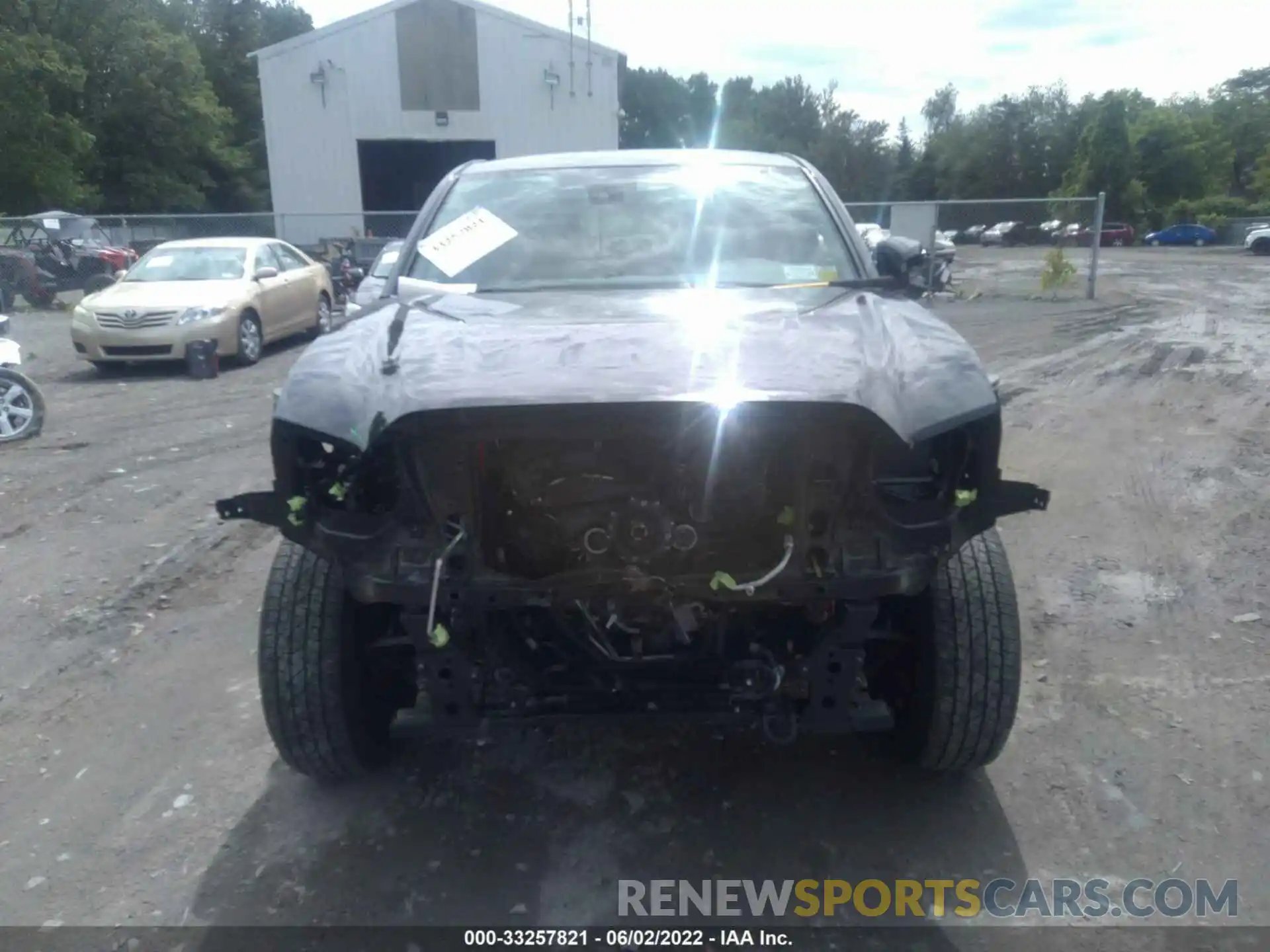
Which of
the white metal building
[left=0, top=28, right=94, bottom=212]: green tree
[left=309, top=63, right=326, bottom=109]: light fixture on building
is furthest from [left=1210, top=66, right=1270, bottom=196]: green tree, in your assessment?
[left=0, top=28, right=94, bottom=212]: green tree

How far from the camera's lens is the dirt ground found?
2.92 m

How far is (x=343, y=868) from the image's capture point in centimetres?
297

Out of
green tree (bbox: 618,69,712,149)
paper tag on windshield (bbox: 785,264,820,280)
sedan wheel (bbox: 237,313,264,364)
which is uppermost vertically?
green tree (bbox: 618,69,712,149)

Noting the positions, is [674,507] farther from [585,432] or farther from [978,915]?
[978,915]

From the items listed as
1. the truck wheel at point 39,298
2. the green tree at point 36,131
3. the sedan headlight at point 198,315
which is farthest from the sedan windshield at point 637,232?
→ the green tree at point 36,131

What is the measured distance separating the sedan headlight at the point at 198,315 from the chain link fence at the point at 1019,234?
9.80 meters

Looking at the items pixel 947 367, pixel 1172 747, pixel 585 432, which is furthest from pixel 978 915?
pixel 585 432

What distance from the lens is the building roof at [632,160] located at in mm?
4355

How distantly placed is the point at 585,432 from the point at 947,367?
96 centimetres

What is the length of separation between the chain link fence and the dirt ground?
1289 centimetres

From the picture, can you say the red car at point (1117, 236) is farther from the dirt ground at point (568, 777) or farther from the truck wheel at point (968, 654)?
the truck wheel at point (968, 654)

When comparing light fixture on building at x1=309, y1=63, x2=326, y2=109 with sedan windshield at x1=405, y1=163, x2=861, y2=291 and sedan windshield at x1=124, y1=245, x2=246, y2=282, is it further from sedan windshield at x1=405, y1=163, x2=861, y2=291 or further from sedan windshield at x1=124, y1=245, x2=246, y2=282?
sedan windshield at x1=405, y1=163, x2=861, y2=291

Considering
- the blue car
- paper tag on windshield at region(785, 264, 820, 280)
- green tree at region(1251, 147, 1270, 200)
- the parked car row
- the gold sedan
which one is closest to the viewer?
paper tag on windshield at region(785, 264, 820, 280)

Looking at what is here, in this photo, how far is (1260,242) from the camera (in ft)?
123
